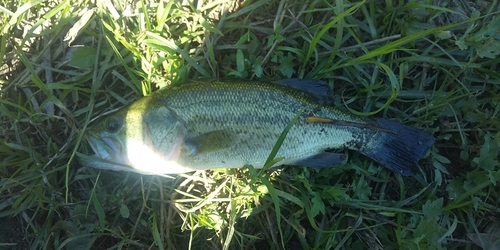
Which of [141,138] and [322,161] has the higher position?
[141,138]

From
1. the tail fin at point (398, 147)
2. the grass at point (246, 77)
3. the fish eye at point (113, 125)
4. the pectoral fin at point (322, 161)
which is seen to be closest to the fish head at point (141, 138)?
the fish eye at point (113, 125)

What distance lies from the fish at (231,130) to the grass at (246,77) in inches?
8.7

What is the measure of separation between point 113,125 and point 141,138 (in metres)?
0.24

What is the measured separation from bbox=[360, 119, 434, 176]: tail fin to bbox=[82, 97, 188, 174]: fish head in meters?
1.52

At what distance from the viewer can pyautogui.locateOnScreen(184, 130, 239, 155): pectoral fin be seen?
2.94 metres

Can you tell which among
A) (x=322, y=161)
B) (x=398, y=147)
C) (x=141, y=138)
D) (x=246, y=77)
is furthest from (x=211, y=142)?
(x=398, y=147)

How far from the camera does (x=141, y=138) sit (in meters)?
2.90

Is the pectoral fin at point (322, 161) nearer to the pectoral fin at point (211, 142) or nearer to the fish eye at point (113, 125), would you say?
the pectoral fin at point (211, 142)

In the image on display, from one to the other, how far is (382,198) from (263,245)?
107 cm

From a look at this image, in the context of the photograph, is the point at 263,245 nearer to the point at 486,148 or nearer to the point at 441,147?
the point at 441,147

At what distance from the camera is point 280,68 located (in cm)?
331

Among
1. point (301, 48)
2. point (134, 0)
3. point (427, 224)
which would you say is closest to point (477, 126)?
point (427, 224)

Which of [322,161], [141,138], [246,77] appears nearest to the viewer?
[141,138]

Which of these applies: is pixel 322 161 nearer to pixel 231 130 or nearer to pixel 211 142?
pixel 231 130
